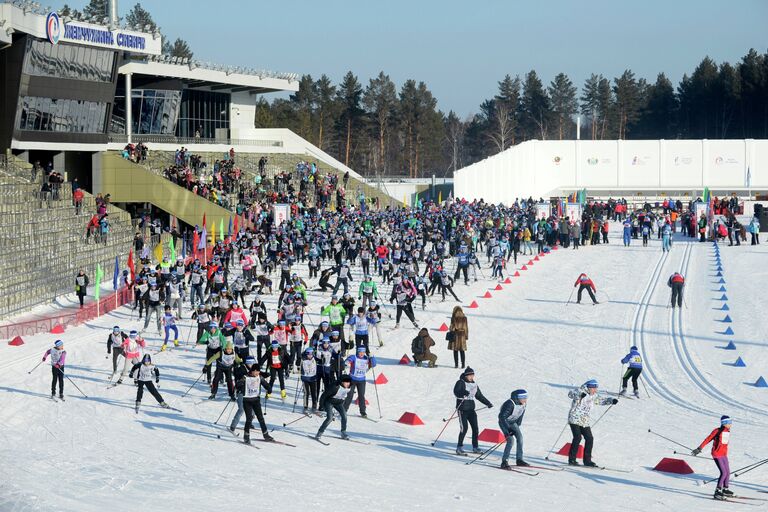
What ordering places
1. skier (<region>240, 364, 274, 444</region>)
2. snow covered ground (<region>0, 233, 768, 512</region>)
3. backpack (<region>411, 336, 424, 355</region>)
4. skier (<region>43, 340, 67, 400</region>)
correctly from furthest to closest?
1. backpack (<region>411, 336, 424, 355</region>)
2. skier (<region>43, 340, 67, 400</region>)
3. skier (<region>240, 364, 274, 444</region>)
4. snow covered ground (<region>0, 233, 768, 512</region>)

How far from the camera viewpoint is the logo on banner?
4325 centimetres

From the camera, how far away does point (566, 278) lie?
128ft

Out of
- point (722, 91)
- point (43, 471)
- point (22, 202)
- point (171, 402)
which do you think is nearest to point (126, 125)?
point (22, 202)

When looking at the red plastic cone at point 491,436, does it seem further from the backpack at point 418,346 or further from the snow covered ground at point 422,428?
the backpack at point 418,346

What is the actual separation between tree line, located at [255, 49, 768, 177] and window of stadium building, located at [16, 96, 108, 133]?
5007cm

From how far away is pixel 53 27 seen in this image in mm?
43594

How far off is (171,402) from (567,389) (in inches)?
316

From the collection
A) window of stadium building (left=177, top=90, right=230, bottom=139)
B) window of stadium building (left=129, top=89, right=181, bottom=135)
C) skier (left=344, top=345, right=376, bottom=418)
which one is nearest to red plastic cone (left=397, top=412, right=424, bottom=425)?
skier (left=344, top=345, right=376, bottom=418)

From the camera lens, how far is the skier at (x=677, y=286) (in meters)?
32.1

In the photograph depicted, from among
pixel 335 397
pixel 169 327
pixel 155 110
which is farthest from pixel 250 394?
pixel 155 110

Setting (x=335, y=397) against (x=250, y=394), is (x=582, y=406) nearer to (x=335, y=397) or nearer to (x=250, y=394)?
(x=335, y=397)

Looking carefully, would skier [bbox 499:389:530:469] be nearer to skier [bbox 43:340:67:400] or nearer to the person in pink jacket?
the person in pink jacket

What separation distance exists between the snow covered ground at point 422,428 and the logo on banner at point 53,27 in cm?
1649

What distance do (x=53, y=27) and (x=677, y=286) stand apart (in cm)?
2657
